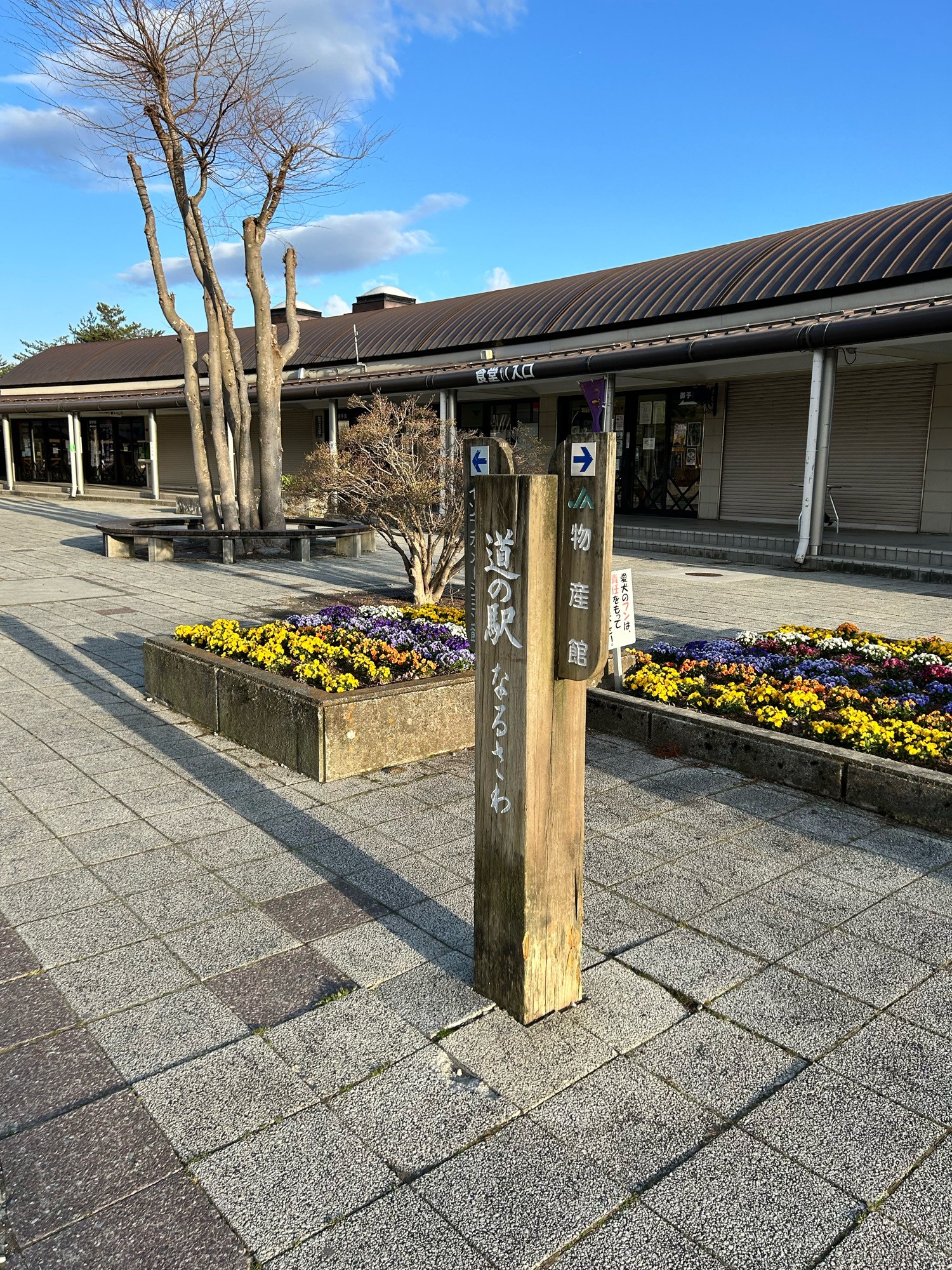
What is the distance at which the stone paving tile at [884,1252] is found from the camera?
198cm

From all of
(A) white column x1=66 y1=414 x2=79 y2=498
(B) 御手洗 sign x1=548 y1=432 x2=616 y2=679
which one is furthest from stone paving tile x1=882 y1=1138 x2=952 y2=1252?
(A) white column x1=66 y1=414 x2=79 y2=498

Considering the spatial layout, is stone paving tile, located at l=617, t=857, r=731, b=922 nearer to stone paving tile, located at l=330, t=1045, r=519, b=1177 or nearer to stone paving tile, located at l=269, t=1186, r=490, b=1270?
stone paving tile, located at l=330, t=1045, r=519, b=1177

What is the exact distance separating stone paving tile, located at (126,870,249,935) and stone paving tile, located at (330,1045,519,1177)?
1.19m

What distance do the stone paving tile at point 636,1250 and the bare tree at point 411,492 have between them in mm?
7282

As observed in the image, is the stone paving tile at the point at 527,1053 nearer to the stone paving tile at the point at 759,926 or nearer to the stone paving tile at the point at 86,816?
the stone paving tile at the point at 759,926

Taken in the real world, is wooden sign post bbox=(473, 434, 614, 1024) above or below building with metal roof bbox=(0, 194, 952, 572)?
below

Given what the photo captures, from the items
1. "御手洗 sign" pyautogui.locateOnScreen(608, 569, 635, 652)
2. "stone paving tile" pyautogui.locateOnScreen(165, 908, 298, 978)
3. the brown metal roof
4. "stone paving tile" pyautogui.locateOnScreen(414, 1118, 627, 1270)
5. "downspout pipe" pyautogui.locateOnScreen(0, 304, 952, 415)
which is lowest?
"stone paving tile" pyautogui.locateOnScreen(165, 908, 298, 978)

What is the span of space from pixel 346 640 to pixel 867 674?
11.3 feet

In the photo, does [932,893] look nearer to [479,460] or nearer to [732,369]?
[479,460]

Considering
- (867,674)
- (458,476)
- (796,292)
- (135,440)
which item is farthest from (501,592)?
(135,440)

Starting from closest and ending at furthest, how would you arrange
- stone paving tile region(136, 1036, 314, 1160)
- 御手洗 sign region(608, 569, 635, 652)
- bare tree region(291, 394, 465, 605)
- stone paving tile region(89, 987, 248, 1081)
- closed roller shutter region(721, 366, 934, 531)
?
stone paving tile region(136, 1036, 314, 1160) → stone paving tile region(89, 987, 248, 1081) → 御手洗 sign region(608, 569, 635, 652) → bare tree region(291, 394, 465, 605) → closed roller shutter region(721, 366, 934, 531)

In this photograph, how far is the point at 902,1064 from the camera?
8.72ft

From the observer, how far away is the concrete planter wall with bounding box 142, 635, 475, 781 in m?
4.91

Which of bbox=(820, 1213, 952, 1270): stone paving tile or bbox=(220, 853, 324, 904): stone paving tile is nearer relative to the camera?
bbox=(820, 1213, 952, 1270): stone paving tile
